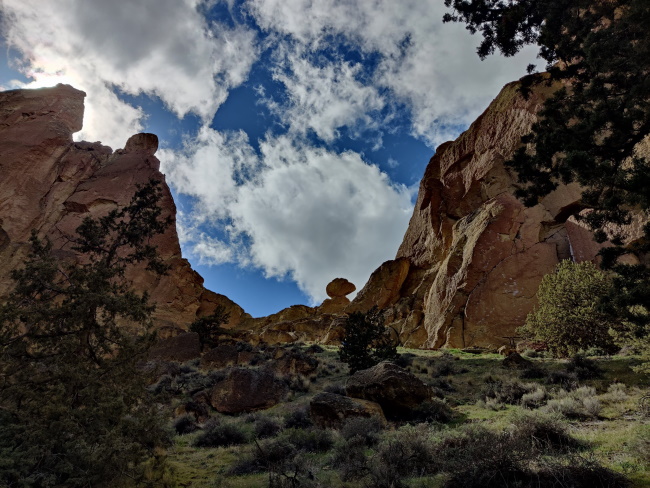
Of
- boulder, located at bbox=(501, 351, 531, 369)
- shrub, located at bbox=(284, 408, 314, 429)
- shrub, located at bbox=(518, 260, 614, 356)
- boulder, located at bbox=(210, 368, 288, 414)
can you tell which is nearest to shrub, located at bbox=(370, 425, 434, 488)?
shrub, located at bbox=(284, 408, 314, 429)

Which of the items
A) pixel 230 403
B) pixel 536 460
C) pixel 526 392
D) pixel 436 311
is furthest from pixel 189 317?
pixel 536 460

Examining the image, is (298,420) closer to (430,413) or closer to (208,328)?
(430,413)

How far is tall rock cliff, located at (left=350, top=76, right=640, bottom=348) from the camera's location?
89.1ft

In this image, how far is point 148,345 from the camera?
704 centimetres

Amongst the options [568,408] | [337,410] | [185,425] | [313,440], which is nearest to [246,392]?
[185,425]

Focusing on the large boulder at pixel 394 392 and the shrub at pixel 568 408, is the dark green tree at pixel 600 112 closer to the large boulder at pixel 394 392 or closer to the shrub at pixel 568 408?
the shrub at pixel 568 408

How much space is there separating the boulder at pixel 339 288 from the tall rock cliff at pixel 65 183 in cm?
1942

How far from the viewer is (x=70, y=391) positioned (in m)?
5.79

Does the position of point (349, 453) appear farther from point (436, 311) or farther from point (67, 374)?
point (436, 311)

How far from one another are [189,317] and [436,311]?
114 ft

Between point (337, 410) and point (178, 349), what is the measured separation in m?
23.2

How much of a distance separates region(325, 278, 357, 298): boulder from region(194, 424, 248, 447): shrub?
55.3 m

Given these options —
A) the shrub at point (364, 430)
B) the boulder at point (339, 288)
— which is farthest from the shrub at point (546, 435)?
the boulder at point (339, 288)

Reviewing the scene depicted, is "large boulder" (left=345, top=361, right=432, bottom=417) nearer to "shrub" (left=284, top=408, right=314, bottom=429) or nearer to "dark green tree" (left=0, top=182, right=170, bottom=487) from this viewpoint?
"shrub" (left=284, top=408, right=314, bottom=429)
